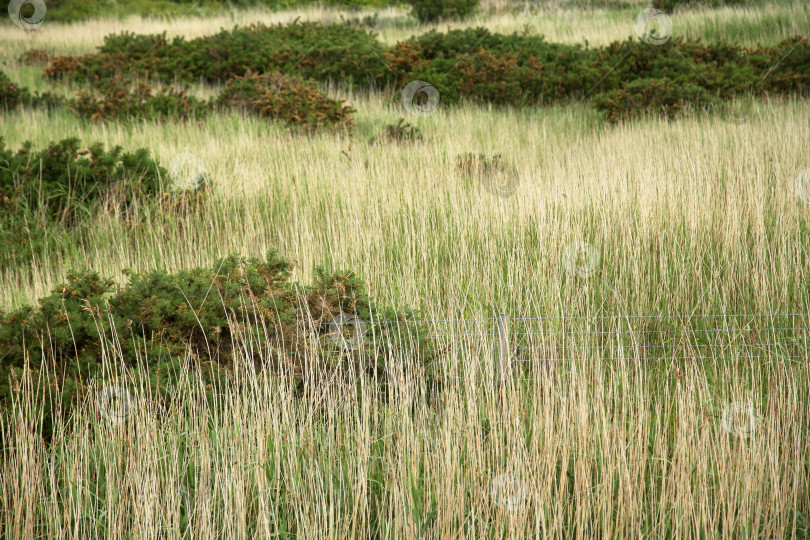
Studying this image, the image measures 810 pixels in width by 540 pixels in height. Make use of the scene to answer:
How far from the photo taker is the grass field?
223 centimetres

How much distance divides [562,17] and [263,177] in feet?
46.8

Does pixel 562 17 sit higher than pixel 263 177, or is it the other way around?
pixel 562 17

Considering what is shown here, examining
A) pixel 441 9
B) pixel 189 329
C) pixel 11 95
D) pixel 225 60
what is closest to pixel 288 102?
pixel 225 60

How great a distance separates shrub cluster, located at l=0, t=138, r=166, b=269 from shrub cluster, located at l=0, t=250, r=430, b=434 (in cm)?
264

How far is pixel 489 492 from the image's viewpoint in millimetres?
2299

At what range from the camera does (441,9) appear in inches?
729

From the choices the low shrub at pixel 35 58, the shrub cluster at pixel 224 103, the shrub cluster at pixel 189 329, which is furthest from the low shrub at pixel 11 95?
the shrub cluster at pixel 189 329

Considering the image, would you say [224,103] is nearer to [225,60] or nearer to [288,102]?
[288,102]

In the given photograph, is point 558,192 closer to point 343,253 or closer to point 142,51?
point 343,253

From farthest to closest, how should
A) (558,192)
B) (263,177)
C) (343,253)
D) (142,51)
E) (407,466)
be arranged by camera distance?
1. (142,51)
2. (263,177)
3. (558,192)
4. (343,253)
5. (407,466)

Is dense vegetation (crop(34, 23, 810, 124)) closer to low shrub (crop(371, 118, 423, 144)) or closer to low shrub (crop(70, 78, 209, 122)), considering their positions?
low shrub (crop(70, 78, 209, 122))

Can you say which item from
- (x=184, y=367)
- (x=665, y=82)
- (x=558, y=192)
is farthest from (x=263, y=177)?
(x=665, y=82)

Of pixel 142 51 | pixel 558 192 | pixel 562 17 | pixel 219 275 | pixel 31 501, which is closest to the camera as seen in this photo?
pixel 31 501

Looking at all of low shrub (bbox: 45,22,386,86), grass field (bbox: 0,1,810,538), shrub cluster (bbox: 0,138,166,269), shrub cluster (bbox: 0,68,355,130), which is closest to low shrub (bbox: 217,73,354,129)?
shrub cluster (bbox: 0,68,355,130)
